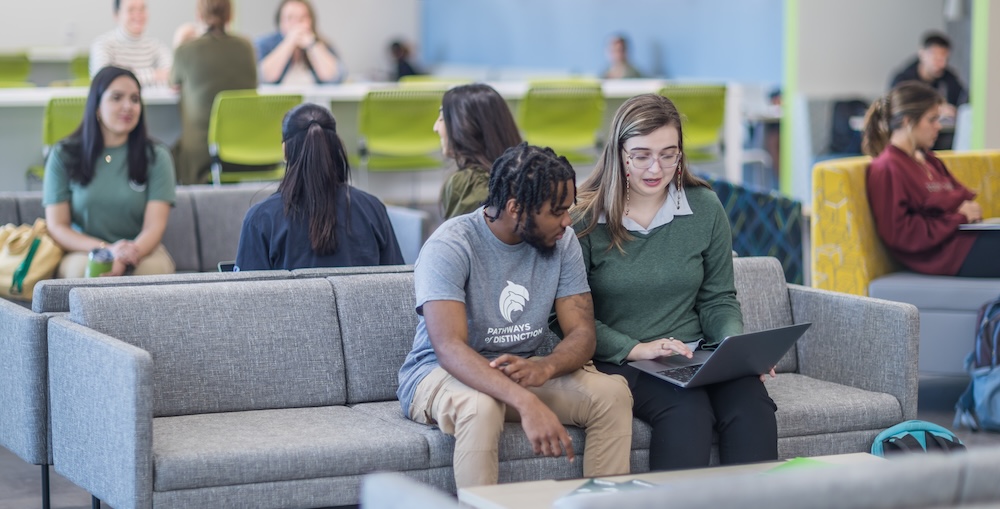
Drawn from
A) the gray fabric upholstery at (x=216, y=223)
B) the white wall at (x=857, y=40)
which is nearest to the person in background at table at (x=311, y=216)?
the gray fabric upholstery at (x=216, y=223)

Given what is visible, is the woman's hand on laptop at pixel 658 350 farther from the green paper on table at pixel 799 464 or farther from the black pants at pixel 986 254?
the black pants at pixel 986 254

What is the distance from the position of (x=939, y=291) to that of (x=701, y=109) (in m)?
2.99

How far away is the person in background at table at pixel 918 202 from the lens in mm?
4594

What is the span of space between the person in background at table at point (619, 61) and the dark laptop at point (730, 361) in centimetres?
825

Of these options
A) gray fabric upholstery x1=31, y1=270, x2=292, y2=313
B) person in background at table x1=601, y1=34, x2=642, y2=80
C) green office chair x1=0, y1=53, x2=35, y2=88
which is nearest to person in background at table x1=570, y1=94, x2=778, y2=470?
gray fabric upholstery x1=31, y1=270, x2=292, y2=313

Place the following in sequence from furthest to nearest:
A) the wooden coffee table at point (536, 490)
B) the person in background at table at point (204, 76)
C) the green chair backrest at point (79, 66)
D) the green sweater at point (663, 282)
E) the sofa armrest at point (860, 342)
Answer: the green chair backrest at point (79, 66), the person in background at table at point (204, 76), the sofa armrest at point (860, 342), the green sweater at point (663, 282), the wooden coffee table at point (536, 490)

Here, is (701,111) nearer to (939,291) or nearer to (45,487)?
(939,291)

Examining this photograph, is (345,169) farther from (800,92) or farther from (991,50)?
(800,92)

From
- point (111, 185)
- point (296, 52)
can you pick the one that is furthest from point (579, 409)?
point (296, 52)

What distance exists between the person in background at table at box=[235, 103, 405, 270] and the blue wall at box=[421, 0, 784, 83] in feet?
23.7

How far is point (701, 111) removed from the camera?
739 centimetres

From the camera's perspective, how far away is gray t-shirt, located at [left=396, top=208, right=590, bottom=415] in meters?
2.85

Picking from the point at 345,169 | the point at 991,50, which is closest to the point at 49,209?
the point at 345,169

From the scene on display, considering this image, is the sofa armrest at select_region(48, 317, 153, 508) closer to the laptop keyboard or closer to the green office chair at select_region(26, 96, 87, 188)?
the laptop keyboard
